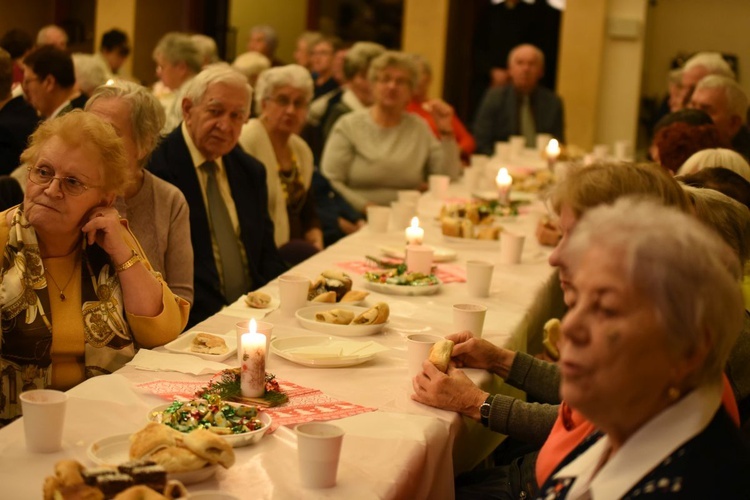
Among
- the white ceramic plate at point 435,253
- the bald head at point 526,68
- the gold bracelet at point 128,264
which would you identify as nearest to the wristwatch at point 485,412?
the gold bracelet at point 128,264

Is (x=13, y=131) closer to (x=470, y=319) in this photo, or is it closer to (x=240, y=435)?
(x=470, y=319)

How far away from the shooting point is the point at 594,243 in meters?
1.41

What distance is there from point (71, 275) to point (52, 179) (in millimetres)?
262

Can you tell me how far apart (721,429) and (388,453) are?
72cm

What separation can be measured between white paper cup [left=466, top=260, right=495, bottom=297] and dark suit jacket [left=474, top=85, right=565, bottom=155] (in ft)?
17.9

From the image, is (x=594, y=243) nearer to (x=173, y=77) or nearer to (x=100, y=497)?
(x=100, y=497)

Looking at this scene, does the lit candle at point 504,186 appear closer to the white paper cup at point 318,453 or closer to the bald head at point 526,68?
the white paper cup at point 318,453

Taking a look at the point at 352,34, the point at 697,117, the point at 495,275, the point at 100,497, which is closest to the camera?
the point at 100,497

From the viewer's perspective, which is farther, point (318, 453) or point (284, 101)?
point (284, 101)

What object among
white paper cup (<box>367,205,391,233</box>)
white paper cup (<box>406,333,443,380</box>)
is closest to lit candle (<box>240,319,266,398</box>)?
white paper cup (<box>406,333,443,380</box>)

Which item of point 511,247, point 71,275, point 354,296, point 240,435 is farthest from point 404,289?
point 240,435

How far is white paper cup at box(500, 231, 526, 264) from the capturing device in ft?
12.7

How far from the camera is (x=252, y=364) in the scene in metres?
2.10

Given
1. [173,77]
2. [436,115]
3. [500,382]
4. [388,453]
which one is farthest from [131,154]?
[173,77]
